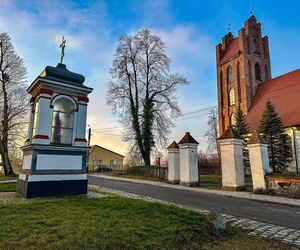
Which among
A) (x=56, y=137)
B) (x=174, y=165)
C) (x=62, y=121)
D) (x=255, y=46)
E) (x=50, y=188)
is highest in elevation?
(x=255, y=46)

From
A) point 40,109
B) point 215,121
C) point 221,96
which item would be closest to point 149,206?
point 40,109

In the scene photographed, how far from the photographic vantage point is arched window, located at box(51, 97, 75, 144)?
9.34 meters

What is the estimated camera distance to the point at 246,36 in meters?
35.2

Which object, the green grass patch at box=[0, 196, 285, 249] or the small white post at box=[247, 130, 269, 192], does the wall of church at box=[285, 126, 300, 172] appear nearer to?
the small white post at box=[247, 130, 269, 192]

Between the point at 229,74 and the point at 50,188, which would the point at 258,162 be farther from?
the point at 229,74

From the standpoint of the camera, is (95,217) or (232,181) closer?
(95,217)

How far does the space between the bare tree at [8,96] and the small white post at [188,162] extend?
17.0m

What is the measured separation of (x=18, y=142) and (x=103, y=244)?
25.9 meters

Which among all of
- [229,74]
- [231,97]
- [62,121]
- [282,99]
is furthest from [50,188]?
[229,74]

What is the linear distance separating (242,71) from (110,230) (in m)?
33.8

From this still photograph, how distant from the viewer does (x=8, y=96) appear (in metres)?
23.5

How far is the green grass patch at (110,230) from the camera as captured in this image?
149 inches

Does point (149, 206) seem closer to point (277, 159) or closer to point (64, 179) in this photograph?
point (64, 179)

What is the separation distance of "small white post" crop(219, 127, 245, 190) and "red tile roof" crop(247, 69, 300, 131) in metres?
12.3
